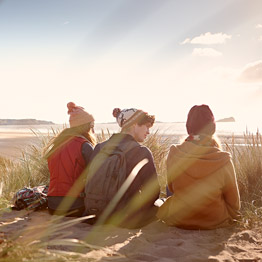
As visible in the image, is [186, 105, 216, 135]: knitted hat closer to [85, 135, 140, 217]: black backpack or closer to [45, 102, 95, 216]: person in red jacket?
[85, 135, 140, 217]: black backpack

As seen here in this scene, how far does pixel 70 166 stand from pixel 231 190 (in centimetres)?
194

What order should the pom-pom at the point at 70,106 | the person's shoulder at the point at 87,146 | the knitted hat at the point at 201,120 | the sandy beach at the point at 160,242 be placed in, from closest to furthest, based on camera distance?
the sandy beach at the point at 160,242 < the knitted hat at the point at 201,120 < the person's shoulder at the point at 87,146 < the pom-pom at the point at 70,106

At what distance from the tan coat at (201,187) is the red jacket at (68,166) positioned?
118 centimetres

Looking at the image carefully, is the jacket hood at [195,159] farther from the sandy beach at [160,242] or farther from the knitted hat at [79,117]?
the knitted hat at [79,117]

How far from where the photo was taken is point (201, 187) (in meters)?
3.72

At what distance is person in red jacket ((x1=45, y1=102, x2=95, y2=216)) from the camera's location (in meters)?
4.37

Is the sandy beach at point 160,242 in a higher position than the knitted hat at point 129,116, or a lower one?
lower

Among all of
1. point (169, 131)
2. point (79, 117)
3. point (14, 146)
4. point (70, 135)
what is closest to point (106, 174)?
point (70, 135)

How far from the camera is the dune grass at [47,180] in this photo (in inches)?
87.9

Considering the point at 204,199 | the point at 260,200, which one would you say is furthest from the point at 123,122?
the point at 260,200

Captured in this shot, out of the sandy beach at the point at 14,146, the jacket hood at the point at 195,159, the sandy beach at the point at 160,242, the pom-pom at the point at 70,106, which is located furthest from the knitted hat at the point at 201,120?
the sandy beach at the point at 14,146

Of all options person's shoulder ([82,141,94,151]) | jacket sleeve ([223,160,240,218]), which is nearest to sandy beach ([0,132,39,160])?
person's shoulder ([82,141,94,151])

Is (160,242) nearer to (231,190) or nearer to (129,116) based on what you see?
(231,190)

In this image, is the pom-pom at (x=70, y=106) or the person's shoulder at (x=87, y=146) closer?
the person's shoulder at (x=87, y=146)
